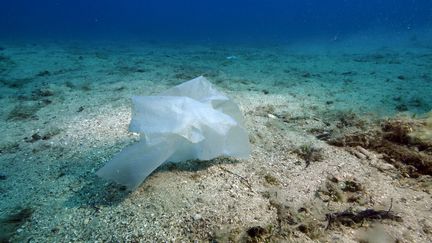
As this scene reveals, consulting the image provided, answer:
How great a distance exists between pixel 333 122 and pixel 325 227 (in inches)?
85.2

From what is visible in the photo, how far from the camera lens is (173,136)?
7.11 feet

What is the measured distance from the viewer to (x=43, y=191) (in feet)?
7.84

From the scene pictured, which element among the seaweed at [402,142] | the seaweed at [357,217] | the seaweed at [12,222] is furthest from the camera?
the seaweed at [402,142]

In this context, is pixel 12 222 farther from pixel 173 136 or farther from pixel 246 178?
pixel 246 178

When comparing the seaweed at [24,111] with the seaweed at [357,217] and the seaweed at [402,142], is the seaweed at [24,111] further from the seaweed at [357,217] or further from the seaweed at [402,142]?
the seaweed at [402,142]

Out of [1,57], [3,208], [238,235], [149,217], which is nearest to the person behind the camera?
[238,235]

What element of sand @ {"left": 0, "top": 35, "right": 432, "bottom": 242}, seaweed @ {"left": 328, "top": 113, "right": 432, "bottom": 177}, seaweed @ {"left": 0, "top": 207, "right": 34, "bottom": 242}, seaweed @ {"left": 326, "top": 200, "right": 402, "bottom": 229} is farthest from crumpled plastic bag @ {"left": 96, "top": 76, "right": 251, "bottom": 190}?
seaweed @ {"left": 328, "top": 113, "right": 432, "bottom": 177}

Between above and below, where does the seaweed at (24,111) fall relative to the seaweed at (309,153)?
below

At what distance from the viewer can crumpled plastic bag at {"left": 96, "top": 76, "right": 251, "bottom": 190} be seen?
2.08m

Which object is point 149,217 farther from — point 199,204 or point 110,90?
point 110,90

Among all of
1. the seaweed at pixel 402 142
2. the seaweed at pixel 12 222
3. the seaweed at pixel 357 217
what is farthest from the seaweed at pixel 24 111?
the seaweed at pixel 402 142

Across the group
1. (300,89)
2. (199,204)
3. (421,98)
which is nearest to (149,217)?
(199,204)

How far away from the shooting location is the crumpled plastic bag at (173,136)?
2.08 meters

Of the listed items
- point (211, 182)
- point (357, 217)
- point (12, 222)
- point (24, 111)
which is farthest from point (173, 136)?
point (24, 111)
